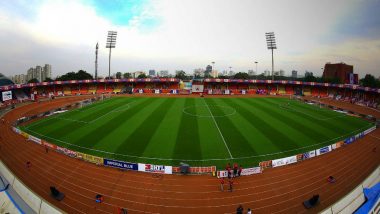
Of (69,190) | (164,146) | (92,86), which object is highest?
(92,86)

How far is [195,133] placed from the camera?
27875 mm

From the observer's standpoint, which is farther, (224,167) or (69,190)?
(224,167)

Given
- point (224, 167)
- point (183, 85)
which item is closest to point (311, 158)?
point (224, 167)

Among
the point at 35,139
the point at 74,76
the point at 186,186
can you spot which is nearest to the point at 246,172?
the point at 186,186

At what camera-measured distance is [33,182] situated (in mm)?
18531

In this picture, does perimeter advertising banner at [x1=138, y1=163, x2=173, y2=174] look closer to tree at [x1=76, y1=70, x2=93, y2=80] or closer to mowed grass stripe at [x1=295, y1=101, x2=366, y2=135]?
mowed grass stripe at [x1=295, y1=101, x2=366, y2=135]

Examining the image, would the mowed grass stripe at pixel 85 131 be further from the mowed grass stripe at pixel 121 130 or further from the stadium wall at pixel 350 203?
the stadium wall at pixel 350 203

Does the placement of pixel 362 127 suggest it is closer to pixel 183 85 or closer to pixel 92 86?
pixel 183 85

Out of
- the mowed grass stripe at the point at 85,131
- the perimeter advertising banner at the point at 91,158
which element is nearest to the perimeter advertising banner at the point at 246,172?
the perimeter advertising banner at the point at 91,158

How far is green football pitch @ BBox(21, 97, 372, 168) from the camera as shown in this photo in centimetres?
2209

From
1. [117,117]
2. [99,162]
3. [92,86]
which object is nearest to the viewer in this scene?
[99,162]

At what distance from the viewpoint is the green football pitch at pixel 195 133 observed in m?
22.1

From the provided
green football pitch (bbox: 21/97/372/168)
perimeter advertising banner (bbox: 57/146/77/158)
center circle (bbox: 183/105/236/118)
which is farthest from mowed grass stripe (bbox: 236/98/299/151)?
perimeter advertising banner (bbox: 57/146/77/158)

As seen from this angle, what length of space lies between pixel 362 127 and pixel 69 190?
3865 cm
